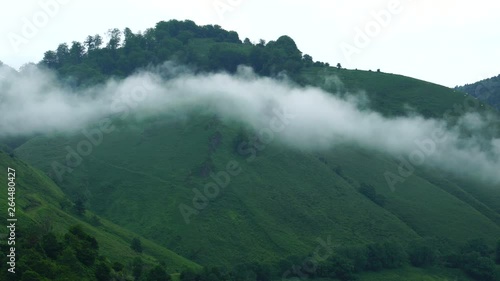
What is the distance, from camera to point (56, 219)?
423 ft

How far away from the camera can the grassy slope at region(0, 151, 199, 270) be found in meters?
123

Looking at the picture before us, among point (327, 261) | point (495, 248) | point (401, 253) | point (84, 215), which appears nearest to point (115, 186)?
point (84, 215)

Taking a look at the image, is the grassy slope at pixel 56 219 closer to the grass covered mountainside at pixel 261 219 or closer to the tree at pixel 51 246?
the grass covered mountainside at pixel 261 219

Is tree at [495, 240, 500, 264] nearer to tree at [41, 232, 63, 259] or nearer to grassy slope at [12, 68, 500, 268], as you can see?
grassy slope at [12, 68, 500, 268]

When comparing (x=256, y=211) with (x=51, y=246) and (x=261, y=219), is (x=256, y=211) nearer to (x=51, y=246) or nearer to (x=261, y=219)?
(x=261, y=219)

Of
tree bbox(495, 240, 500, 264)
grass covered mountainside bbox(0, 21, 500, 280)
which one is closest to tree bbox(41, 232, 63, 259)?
grass covered mountainside bbox(0, 21, 500, 280)

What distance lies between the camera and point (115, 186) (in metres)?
186

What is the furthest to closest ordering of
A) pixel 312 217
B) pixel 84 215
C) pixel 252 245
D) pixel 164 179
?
1. pixel 164 179
2. pixel 312 217
3. pixel 252 245
4. pixel 84 215

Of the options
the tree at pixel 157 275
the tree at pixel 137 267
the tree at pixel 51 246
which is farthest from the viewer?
Answer: the tree at pixel 137 267

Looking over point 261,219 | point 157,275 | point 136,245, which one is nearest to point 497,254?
point 261,219

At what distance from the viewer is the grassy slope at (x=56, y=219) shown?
123 m

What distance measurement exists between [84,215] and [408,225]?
97383 mm

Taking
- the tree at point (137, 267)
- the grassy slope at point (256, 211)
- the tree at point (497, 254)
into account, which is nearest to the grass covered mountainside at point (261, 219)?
the grassy slope at point (256, 211)

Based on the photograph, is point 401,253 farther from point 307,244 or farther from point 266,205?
point 266,205
